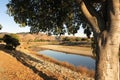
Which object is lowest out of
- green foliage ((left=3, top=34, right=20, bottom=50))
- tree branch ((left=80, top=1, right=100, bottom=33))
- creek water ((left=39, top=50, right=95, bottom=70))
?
creek water ((left=39, top=50, right=95, bottom=70))

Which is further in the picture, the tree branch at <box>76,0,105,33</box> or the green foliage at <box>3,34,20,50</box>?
the green foliage at <box>3,34,20,50</box>

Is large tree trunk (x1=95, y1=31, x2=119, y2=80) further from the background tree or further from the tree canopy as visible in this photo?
the tree canopy

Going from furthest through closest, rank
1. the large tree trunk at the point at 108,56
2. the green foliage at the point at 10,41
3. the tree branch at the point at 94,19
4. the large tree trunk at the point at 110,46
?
the green foliage at the point at 10,41, the tree branch at the point at 94,19, the large tree trunk at the point at 108,56, the large tree trunk at the point at 110,46

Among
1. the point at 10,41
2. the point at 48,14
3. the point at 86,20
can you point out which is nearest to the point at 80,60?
the point at 10,41

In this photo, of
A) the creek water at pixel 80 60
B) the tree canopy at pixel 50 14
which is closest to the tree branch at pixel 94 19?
the tree canopy at pixel 50 14

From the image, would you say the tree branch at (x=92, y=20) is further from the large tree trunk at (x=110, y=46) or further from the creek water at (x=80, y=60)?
the creek water at (x=80, y=60)

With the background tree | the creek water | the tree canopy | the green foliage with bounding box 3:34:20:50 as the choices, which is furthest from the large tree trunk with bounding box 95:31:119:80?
the green foliage with bounding box 3:34:20:50

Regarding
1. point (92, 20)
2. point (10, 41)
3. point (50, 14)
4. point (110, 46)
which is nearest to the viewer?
point (110, 46)

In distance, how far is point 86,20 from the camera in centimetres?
1109

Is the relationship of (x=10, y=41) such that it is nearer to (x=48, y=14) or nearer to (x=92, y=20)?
(x=48, y=14)

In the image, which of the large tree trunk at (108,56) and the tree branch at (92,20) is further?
the tree branch at (92,20)

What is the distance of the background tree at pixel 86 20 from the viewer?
1026 centimetres

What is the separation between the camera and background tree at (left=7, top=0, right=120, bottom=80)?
10258 mm

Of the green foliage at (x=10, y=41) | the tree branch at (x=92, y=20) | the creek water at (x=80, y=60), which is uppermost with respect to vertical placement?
the tree branch at (x=92, y=20)
